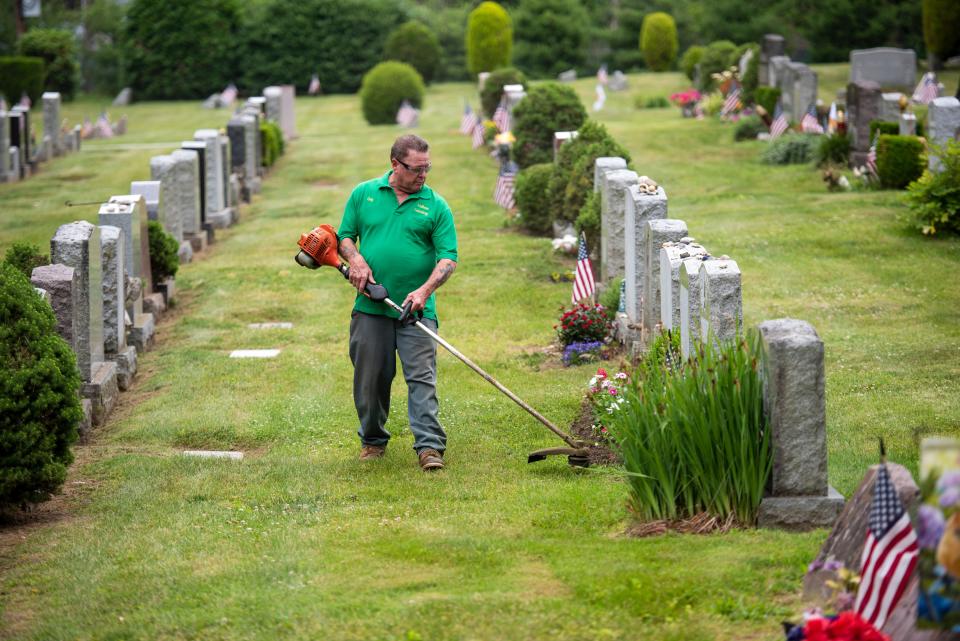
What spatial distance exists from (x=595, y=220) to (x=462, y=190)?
9066mm

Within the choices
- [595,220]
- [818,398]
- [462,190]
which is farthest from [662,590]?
[462,190]

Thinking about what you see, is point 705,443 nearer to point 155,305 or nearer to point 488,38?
point 155,305

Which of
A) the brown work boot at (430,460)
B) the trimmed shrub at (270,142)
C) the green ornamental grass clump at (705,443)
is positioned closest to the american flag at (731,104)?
the trimmed shrub at (270,142)

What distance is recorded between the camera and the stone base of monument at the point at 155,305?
14867 mm

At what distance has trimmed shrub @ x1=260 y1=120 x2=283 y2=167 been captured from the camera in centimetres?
2761

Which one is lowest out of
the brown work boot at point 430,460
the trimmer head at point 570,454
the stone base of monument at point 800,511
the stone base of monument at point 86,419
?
the stone base of monument at point 86,419

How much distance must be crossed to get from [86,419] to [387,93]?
26449mm

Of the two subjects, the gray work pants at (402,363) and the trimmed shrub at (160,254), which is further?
the trimmed shrub at (160,254)

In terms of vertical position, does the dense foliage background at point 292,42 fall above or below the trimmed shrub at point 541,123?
above

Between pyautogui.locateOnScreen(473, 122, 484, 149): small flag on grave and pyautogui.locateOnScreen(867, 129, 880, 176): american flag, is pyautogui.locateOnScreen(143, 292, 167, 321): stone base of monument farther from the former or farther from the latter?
pyautogui.locateOnScreen(473, 122, 484, 149): small flag on grave

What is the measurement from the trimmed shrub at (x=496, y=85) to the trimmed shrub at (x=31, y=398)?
75.1 feet

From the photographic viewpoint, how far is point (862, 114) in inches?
835

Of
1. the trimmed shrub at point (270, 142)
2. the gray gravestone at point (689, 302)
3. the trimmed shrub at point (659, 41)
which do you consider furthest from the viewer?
the trimmed shrub at point (659, 41)

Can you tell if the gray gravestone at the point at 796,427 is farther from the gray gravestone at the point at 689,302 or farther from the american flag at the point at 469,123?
the american flag at the point at 469,123
